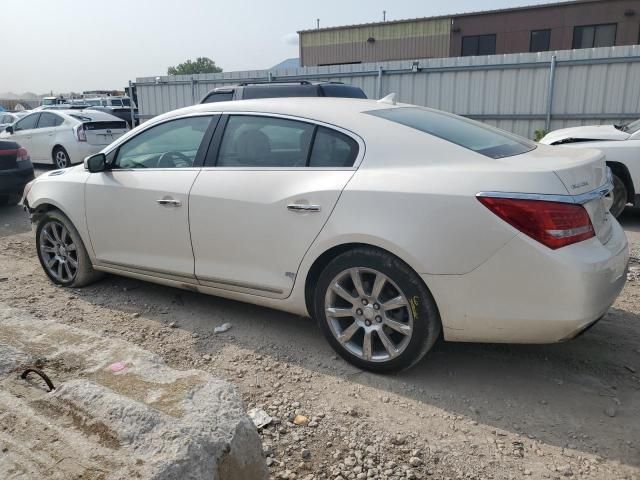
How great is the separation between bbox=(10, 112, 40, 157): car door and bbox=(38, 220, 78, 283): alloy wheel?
10183 mm

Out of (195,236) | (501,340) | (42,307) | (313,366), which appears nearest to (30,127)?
(42,307)

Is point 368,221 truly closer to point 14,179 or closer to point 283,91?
point 283,91

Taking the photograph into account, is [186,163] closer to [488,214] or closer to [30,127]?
[488,214]

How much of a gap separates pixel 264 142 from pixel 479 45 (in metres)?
28.7

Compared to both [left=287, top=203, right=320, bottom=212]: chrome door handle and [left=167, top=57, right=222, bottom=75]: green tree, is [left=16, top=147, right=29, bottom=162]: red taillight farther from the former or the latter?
[left=167, top=57, right=222, bottom=75]: green tree

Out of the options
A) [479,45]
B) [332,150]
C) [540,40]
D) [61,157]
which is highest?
[540,40]

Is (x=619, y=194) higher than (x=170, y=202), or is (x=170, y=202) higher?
(x=170, y=202)

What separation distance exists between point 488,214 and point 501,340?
702 millimetres

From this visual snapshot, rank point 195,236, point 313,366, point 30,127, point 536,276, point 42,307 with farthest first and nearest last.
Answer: point 30,127 < point 42,307 < point 195,236 < point 313,366 < point 536,276

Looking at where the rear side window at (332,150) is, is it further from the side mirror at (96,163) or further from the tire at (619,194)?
the tire at (619,194)

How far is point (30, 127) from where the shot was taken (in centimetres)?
1411

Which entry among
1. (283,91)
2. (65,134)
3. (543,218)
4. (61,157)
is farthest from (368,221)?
(61,157)

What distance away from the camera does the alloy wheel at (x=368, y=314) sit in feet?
10.4

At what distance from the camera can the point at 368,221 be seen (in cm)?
312
